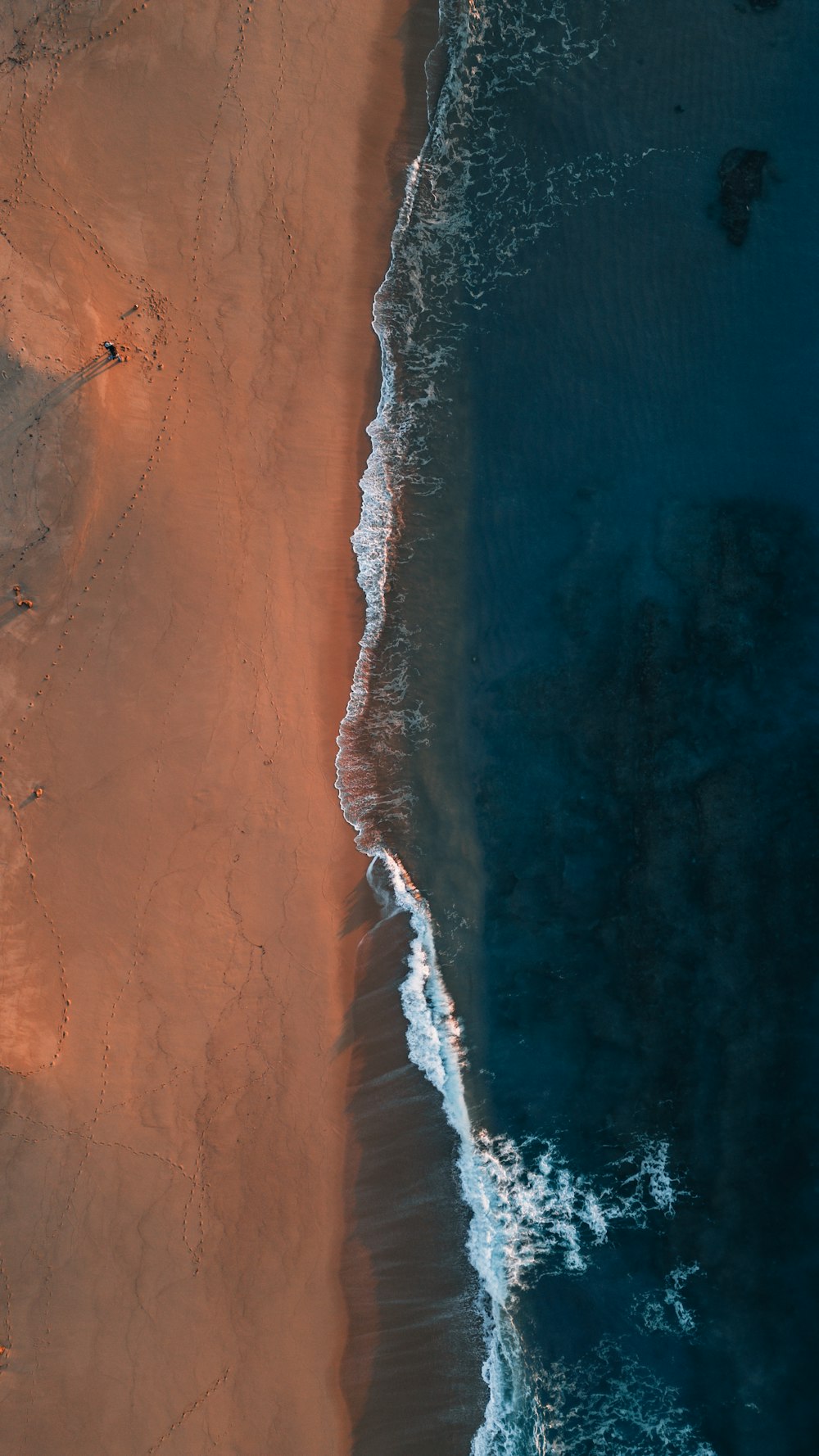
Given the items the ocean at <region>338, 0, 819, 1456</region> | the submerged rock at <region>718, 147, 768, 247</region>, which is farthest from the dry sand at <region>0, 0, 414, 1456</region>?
the submerged rock at <region>718, 147, 768, 247</region>

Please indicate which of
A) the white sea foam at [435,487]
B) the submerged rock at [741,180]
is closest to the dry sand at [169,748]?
the white sea foam at [435,487]

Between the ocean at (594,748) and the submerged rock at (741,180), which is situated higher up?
the submerged rock at (741,180)

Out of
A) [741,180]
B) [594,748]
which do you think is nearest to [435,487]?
[594,748]

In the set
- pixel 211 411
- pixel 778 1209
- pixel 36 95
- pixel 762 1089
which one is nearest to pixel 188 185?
pixel 36 95

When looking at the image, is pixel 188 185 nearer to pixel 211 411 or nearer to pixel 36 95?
pixel 36 95

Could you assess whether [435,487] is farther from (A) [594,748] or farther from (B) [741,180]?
(B) [741,180]

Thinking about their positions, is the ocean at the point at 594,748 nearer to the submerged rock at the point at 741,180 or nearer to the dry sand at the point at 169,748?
the submerged rock at the point at 741,180

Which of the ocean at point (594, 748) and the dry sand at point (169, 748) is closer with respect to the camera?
the dry sand at point (169, 748)
